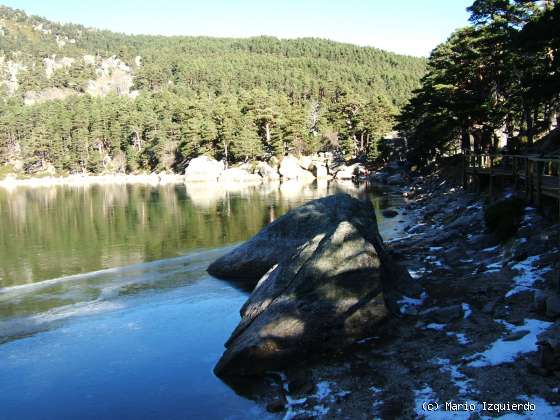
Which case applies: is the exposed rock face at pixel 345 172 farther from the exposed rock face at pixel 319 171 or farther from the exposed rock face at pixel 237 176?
the exposed rock face at pixel 237 176

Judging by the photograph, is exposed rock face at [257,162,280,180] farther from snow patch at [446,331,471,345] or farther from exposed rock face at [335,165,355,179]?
snow patch at [446,331,471,345]

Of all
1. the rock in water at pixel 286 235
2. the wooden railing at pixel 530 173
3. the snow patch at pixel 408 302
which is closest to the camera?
the snow patch at pixel 408 302

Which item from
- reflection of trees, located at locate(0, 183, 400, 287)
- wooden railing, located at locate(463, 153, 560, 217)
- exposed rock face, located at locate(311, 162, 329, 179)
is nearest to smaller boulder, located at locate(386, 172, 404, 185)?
reflection of trees, located at locate(0, 183, 400, 287)

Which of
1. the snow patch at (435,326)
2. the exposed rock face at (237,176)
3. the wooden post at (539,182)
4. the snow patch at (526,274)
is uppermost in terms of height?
the wooden post at (539,182)

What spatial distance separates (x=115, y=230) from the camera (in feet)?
116

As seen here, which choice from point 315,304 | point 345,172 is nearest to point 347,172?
point 345,172

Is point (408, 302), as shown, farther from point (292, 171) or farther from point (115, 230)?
point (292, 171)

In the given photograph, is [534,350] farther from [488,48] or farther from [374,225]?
[488,48]

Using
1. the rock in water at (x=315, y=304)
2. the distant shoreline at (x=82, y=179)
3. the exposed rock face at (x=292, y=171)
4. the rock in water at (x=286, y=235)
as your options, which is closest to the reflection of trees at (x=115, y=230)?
the rock in water at (x=286, y=235)

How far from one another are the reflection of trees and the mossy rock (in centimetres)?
1471

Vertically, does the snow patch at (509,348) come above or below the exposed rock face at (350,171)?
below

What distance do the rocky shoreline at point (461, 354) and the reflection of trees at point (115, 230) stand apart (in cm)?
1569

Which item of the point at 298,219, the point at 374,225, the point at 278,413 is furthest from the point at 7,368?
the point at 374,225

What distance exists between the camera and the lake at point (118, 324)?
9953 mm
